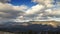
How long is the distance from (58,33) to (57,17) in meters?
0.19

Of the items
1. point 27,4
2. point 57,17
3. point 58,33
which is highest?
point 27,4

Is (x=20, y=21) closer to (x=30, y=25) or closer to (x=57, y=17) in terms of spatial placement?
(x=30, y=25)

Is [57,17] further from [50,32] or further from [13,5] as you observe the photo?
[13,5]

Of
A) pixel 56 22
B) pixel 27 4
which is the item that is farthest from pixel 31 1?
pixel 56 22

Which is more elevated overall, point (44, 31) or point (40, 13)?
point (40, 13)

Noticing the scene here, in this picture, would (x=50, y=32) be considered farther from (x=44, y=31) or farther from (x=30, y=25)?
(x=30, y=25)

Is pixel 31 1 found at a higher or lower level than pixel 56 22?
higher

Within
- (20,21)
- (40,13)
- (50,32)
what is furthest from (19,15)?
(50,32)

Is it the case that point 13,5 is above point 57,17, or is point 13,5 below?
above

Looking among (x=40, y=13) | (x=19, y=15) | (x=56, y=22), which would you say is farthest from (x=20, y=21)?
(x=56, y=22)

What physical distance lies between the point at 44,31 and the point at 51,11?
25 cm

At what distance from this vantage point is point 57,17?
104 inches

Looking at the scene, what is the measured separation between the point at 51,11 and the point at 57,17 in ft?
0.33

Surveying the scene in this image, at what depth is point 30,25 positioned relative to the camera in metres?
2.66
